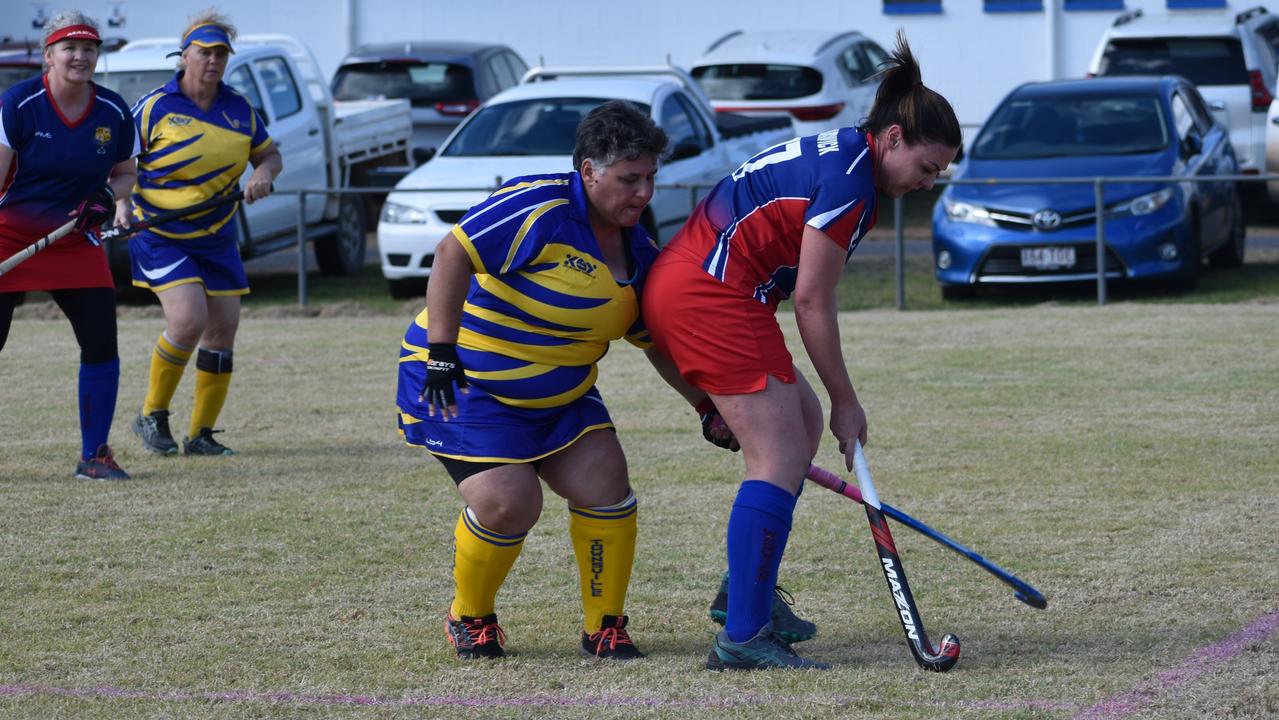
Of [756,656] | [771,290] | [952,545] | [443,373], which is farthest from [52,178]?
[952,545]

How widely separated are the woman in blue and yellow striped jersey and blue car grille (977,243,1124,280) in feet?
27.6

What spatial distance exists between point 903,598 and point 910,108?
52.5 inches

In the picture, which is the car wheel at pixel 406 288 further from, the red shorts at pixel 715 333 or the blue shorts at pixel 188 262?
the red shorts at pixel 715 333

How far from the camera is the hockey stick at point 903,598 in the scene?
4645 millimetres

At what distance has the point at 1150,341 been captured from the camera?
10.9 m

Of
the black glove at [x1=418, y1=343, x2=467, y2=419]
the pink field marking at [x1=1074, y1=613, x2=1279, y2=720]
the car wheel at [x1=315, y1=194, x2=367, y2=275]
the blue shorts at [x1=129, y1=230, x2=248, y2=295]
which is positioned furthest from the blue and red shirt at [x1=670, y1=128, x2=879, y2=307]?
the car wheel at [x1=315, y1=194, x2=367, y2=275]

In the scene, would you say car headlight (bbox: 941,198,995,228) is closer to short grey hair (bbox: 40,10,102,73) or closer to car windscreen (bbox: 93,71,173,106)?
car windscreen (bbox: 93,71,173,106)

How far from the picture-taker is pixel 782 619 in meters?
4.98

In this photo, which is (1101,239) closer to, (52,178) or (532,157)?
(532,157)

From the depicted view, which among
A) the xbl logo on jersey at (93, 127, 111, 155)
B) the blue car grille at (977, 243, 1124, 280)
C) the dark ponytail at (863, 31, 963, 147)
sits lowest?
the blue car grille at (977, 243, 1124, 280)

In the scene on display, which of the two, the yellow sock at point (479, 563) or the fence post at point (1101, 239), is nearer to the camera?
the yellow sock at point (479, 563)

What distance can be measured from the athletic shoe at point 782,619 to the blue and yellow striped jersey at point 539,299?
0.78 metres

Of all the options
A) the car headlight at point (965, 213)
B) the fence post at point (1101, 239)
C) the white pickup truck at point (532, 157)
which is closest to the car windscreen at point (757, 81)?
the white pickup truck at point (532, 157)

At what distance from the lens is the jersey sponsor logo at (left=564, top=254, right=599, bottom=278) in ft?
15.2
